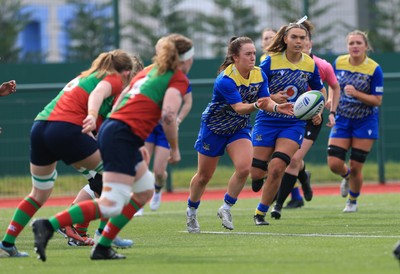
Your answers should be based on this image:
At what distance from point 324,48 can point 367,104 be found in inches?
424

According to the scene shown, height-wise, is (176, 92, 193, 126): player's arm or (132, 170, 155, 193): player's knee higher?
(132, 170, 155, 193): player's knee

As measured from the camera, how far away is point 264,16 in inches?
982

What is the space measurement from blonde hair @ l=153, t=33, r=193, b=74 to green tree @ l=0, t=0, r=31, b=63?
1632cm

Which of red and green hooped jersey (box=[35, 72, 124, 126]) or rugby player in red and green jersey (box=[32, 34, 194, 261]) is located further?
red and green hooped jersey (box=[35, 72, 124, 126])

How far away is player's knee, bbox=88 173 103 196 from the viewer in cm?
952

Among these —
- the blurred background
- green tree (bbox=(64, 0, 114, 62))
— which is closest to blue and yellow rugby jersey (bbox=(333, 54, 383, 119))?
the blurred background

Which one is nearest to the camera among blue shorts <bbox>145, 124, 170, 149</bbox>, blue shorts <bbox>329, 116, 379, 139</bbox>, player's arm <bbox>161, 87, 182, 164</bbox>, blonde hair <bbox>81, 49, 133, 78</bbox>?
player's arm <bbox>161, 87, 182, 164</bbox>

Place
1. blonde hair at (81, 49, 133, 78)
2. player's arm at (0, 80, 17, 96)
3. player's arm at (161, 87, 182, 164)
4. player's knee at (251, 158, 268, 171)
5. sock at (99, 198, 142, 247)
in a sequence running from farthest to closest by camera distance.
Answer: player's knee at (251, 158, 268, 171), player's arm at (0, 80, 17, 96), blonde hair at (81, 49, 133, 78), sock at (99, 198, 142, 247), player's arm at (161, 87, 182, 164)

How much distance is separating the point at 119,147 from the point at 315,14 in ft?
55.6

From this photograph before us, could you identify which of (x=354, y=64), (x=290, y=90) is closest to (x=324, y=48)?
(x=354, y=64)

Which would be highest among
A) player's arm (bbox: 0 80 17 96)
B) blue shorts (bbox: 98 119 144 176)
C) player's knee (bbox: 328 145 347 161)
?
blue shorts (bbox: 98 119 144 176)

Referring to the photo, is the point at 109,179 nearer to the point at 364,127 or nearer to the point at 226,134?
the point at 226,134

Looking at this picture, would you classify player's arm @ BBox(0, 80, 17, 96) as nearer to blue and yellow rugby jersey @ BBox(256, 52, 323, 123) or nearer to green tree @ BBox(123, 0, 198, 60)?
blue and yellow rugby jersey @ BBox(256, 52, 323, 123)

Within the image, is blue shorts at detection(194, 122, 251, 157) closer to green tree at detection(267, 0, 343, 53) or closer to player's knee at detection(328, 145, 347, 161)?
player's knee at detection(328, 145, 347, 161)
